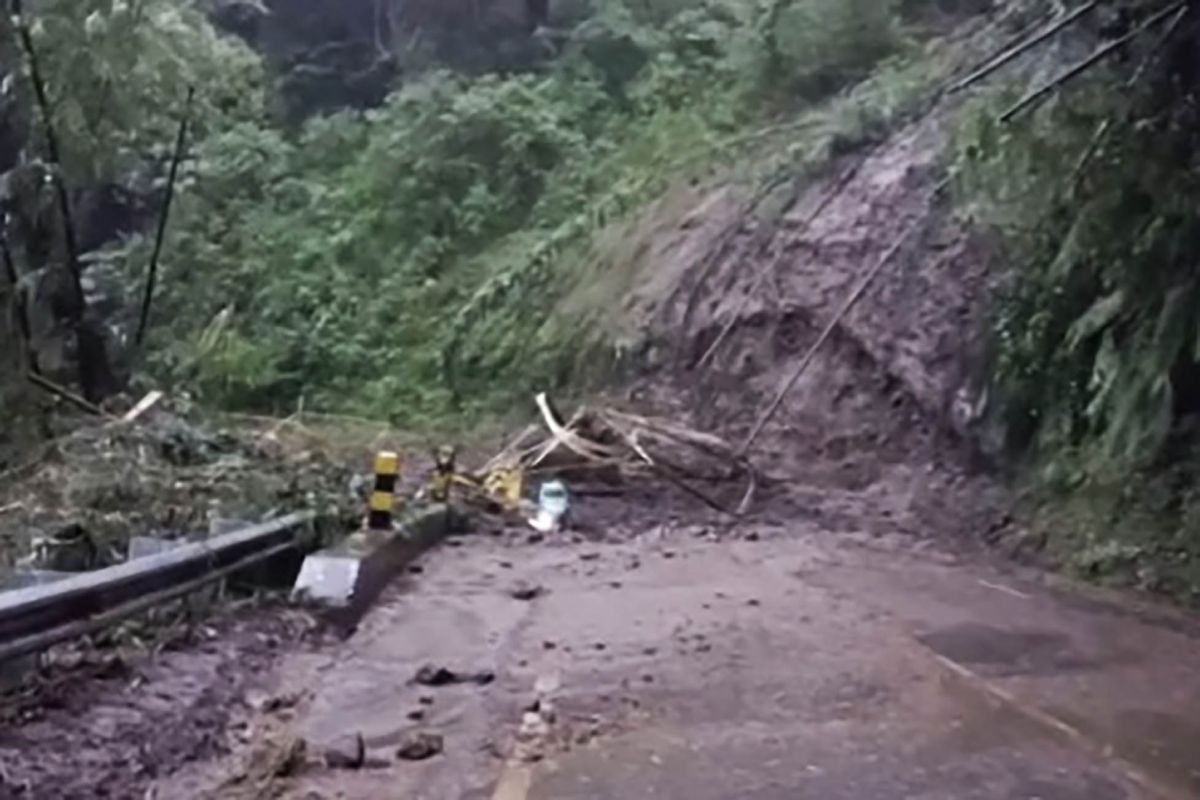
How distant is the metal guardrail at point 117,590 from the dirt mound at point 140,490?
Answer: 0.42 metres

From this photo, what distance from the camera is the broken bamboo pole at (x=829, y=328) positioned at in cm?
1535

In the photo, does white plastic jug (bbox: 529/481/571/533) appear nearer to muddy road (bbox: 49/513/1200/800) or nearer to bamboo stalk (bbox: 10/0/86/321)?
muddy road (bbox: 49/513/1200/800)

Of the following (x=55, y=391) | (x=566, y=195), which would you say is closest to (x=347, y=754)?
(x=55, y=391)

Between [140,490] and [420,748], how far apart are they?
429 cm

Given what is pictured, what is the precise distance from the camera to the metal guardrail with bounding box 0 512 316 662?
5.07 meters

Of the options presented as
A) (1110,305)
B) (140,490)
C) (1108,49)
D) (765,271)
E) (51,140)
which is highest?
(1108,49)

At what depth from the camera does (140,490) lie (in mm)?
9094

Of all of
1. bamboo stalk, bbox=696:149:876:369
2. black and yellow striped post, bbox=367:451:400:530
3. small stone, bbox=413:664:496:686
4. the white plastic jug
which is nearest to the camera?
small stone, bbox=413:664:496:686

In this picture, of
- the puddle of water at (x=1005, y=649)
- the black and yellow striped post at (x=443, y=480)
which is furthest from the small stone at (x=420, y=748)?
→ the black and yellow striped post at (x=443, y=480)

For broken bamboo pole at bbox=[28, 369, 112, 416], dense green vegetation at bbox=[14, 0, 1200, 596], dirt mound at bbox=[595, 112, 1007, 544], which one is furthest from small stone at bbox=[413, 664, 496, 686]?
dirt mound at bbox=[595, 112, 1007, 544]

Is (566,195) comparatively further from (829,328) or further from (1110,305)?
(1110,305)

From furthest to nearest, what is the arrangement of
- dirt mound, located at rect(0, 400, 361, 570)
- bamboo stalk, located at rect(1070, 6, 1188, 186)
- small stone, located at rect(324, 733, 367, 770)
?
bamboo stalk, located at rect(1070, 6, 1188, 186), dirt mound, located at rect(0, 400, 361, 570), small stone, located at rect(324, 733, 367, 770)

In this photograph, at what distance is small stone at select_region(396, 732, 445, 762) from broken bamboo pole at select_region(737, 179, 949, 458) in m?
9.62

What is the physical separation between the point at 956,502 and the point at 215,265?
39.0 ft
